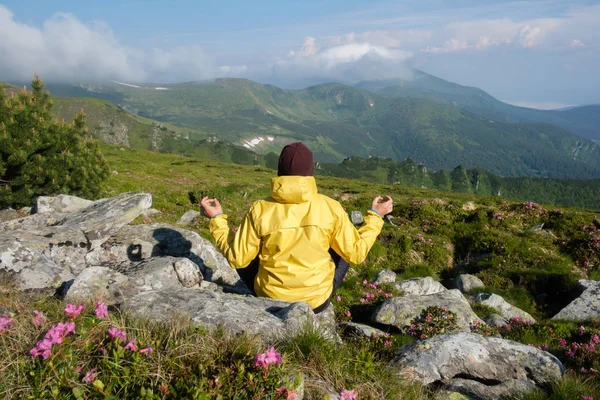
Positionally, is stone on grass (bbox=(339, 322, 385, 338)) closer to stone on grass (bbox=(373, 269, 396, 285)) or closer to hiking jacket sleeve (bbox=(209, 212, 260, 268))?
→ hiking jacket sleeve (bbox=(209, 212, 260, 268))

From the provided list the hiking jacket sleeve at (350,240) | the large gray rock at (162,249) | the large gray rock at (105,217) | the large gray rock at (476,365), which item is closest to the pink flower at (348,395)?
the large gray rock at (476,365)

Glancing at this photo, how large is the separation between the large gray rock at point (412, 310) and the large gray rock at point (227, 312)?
10.8ft

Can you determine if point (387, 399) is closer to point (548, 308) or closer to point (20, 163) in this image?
point (548, 308)

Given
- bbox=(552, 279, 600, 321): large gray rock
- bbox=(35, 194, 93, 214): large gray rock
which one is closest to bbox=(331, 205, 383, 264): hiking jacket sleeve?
bbox=(552, 279, 600, 321): large gray rock

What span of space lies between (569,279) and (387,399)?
10.7 meters

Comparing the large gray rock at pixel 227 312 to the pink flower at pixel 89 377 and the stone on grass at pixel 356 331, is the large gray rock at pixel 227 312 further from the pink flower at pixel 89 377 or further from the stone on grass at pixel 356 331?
the stone on grass at pixel 356 331

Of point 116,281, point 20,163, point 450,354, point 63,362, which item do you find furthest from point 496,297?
point 20,163

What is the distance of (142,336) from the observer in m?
4.03

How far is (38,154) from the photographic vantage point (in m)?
15.1

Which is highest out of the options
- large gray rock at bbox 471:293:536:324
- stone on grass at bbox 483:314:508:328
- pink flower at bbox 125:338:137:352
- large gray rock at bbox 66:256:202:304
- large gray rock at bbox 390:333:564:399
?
pink flower at bbox 125:338:137:352

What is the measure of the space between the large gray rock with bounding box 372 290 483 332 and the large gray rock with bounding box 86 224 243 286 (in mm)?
3594

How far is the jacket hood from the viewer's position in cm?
564

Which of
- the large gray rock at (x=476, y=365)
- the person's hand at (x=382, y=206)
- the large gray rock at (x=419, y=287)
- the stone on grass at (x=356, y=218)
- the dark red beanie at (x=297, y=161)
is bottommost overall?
the large gray rock at (x=419, y=287)

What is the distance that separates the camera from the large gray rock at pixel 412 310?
8.12m
